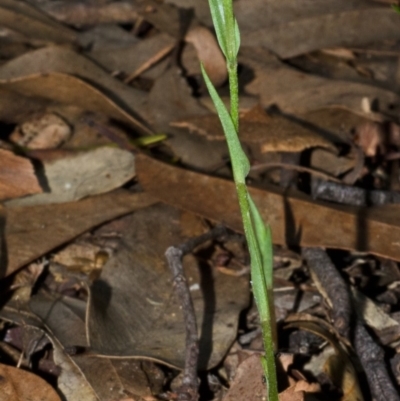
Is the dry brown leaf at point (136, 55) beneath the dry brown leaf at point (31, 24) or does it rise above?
beneath

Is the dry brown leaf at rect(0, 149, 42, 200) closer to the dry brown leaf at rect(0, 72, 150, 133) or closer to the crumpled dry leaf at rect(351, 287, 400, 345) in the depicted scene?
the dry brown leaf at rect(0, 72, 150, 133)

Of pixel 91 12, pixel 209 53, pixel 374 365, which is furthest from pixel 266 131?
pixel 91 12

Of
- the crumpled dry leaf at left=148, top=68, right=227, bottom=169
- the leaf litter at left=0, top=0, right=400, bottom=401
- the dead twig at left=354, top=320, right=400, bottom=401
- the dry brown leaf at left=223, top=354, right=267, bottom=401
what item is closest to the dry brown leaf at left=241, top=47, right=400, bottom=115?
the leaf litter at left=0, top=0, right=400, bottom=401

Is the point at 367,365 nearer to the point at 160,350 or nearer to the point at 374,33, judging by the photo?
the point at 160,350

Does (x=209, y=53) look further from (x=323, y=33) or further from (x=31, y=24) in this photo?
(x=31, y=24)

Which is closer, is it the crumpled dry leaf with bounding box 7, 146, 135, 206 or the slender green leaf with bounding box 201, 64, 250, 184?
the slender green leaf with bounding box 201, 64, 250, 184

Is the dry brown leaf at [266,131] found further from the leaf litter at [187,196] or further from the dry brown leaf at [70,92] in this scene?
the dry brown leaf at [70,92]

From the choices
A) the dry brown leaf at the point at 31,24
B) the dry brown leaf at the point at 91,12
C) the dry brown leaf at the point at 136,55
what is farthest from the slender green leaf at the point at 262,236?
the dry brown leaf at the point at 91,12
